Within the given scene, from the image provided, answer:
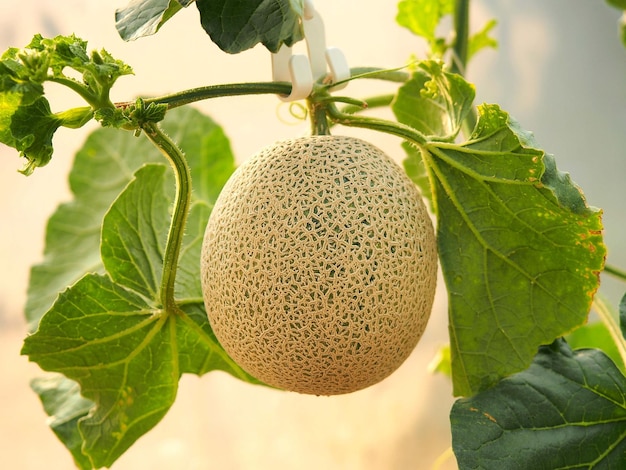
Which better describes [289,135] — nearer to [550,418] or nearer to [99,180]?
[99,180]

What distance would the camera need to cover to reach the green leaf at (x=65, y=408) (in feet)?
2.57

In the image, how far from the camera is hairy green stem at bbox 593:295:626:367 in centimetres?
79

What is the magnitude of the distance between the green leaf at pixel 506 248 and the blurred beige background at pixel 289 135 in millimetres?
533

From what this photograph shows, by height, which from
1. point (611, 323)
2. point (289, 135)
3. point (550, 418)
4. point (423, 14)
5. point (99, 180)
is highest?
point (289, 135)

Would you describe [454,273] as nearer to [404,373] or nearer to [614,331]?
[614,331]

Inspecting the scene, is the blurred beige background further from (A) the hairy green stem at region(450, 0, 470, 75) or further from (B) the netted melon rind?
(B) the netted melon rind

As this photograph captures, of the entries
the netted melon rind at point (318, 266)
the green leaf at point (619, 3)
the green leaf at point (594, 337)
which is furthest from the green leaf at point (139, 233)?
the green leaf at point (619, 3)

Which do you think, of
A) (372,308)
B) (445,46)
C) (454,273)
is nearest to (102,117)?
(372,308)

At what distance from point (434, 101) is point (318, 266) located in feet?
0.95

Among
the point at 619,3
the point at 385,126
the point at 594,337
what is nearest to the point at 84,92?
the point at 385,126

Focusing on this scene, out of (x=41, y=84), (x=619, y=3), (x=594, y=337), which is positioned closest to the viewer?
(x=41, y=84)

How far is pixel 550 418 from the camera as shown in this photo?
0.70m

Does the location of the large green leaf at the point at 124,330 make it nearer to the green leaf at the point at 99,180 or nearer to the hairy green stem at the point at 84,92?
the green leaf at the point at 99,180

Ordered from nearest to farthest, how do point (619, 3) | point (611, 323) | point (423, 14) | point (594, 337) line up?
point (611, 323) < point (423, 14) < point (594, 337) < point (619, 3)
